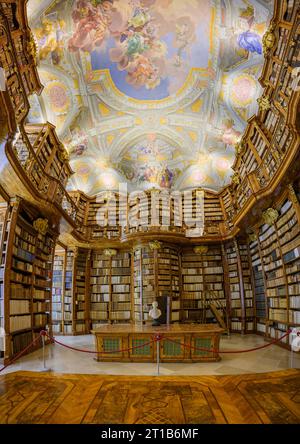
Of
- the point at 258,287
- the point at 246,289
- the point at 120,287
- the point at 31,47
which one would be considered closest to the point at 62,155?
the point at 31,47

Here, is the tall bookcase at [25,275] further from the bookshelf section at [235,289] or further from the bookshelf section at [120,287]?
the bookshelf section at [235,289]

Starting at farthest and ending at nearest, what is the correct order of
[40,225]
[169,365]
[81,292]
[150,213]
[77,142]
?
[150,213] → [81,292] → [77,142] → [40,225] → [169,365]

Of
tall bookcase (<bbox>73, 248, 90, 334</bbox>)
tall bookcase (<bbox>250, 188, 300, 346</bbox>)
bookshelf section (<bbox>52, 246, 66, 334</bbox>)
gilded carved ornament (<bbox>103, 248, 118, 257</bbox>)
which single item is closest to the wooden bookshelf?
tall bookcase (<bbox>250, 188, 300, 346</bbox>)

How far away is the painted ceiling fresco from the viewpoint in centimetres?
821

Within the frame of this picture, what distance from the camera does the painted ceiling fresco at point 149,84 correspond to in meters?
8.21

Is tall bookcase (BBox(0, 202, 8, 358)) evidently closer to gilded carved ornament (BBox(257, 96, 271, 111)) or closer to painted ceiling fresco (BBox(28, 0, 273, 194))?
painted ceiling fresco (BBox(28, 0, 273, 194))

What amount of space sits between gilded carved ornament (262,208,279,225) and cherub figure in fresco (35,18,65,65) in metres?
7.86

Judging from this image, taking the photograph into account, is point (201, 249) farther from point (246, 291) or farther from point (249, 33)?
point (249, 33)

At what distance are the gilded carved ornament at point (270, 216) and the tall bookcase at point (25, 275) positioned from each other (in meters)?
6.79

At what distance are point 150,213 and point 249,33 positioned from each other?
7574 millimetres

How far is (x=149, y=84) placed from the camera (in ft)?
35.7

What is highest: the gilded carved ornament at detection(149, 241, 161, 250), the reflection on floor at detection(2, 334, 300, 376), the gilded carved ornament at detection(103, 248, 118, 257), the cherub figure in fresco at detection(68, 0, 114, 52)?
the cherub figure in fresco at detection(68, 0, 114, 52)

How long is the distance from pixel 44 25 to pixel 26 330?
8.30 metres

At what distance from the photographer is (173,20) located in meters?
8.91
